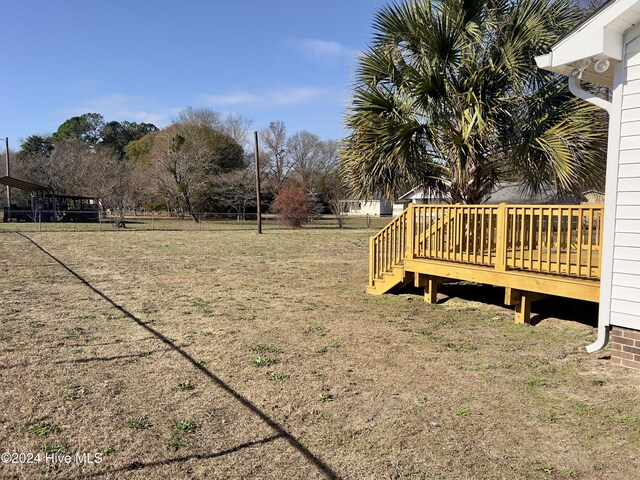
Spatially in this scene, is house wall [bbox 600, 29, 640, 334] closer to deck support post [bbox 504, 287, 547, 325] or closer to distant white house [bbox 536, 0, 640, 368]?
distant white house [bbox 536, 0, 640, 368]

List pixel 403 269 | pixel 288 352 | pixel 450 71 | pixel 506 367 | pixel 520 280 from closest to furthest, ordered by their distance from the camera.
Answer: pixel 506 367
pixel 288 352
pixel 520 280
pixel 403 269
pixel 450 71

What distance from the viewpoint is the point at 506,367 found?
4551 millimetres

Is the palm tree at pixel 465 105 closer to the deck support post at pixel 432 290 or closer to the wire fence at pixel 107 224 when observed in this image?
the deck support post at pixel 432 290

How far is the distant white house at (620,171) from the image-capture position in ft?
14.5

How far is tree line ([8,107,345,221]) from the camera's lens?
37.2 meters

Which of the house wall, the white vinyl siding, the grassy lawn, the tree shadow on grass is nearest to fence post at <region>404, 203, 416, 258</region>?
the grassy lawn

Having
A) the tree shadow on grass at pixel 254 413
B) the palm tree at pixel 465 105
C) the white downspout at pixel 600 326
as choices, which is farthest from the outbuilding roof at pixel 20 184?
the white downspout at pixel 600 326

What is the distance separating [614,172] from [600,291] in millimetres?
1211

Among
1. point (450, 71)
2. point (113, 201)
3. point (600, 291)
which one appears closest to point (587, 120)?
point (450, 71)

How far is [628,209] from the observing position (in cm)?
447

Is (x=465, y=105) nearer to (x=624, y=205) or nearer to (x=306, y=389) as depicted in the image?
(x=624, y=205)

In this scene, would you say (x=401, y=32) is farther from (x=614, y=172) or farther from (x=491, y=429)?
(x=491, y=429)

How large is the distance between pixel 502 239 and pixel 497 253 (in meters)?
0.21

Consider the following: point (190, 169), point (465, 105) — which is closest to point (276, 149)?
point (190, 169)
